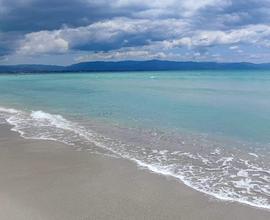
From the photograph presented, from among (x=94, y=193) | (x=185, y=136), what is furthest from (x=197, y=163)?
(x=185, y=136)

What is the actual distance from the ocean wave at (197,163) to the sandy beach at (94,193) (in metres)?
0.64

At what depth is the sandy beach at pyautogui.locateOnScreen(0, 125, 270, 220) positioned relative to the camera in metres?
9.41

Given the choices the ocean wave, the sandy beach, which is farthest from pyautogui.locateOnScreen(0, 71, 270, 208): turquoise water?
the sandy beach

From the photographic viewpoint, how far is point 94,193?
10.8 m

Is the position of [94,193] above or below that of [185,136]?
above

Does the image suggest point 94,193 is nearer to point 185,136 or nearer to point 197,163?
point 197,163

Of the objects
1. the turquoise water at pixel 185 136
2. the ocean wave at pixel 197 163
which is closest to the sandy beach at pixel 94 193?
the ocean wave at pixel 197 163

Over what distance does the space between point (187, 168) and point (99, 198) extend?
4.21 m

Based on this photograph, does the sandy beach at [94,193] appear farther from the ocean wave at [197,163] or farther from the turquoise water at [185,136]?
the turquoise water at [185,136]

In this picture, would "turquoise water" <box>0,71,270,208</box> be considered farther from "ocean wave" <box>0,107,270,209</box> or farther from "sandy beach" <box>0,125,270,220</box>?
"sandy beach" <box>0,125,270,220</box>

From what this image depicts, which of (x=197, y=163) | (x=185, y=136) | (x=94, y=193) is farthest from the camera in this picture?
(x=185, y=136)

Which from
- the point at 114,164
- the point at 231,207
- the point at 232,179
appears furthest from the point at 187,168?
the point at 231,207

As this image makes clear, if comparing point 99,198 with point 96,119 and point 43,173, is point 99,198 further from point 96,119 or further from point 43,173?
point 96,119

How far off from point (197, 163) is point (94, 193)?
15.9 feet
